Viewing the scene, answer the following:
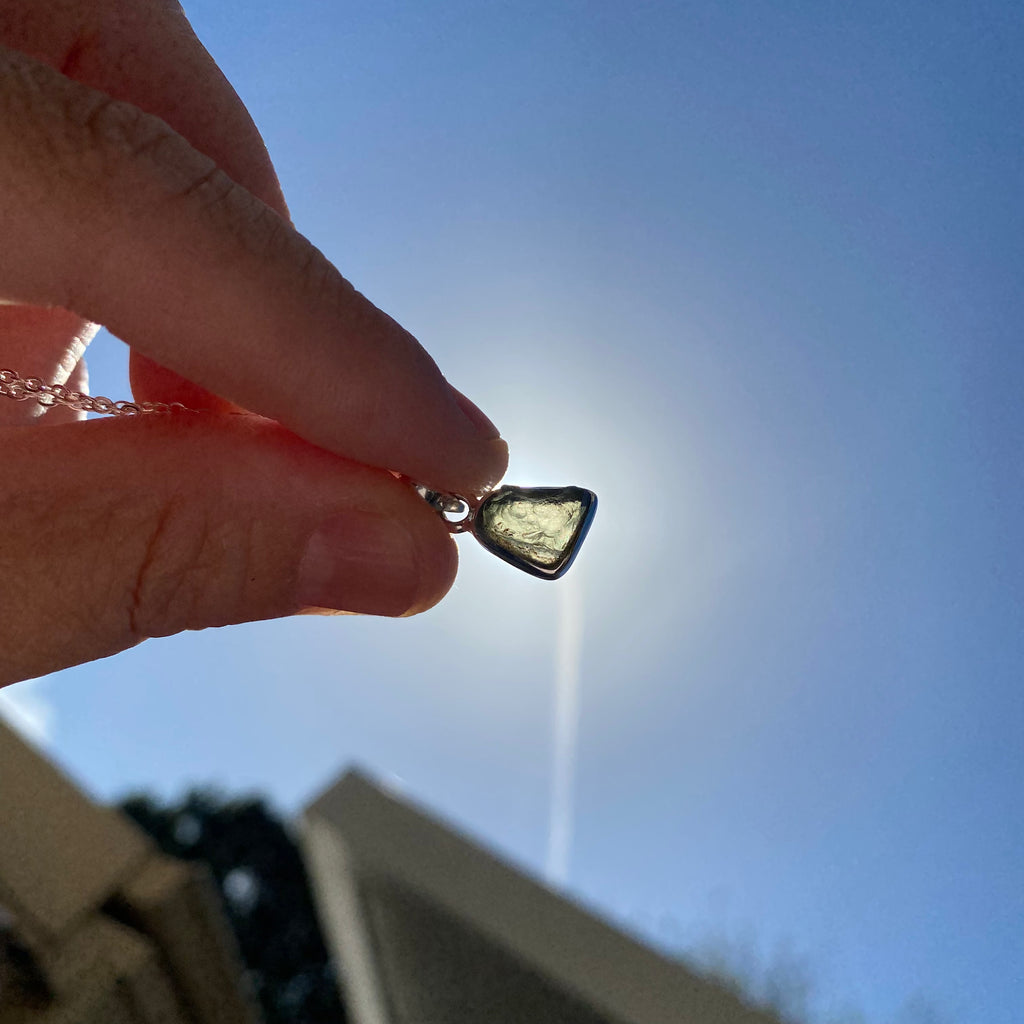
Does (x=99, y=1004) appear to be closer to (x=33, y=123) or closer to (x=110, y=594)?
(x=110, y=594)

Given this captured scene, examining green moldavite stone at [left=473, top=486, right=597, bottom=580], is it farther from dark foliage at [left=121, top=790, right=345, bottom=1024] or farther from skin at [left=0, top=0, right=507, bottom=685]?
dark foliage at [left=121, top=790, right=345, bottom=1024]

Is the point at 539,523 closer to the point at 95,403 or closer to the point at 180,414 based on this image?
the point at 180,414

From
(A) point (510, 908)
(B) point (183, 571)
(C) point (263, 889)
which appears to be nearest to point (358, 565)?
(B) point (183, 571)

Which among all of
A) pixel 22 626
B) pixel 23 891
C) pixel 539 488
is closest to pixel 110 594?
pixel 22 626

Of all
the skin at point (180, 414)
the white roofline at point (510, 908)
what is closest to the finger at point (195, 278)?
the skin at point (180, 414)

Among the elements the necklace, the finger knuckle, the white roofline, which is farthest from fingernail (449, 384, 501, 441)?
the white roofline

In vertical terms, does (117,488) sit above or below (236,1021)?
above
